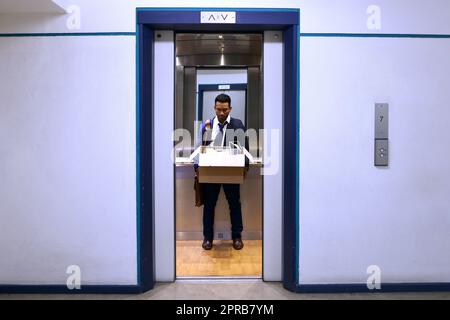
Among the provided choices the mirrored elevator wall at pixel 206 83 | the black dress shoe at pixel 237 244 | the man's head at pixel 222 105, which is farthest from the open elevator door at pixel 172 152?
the mirrored elevator wall at pixel 206 83

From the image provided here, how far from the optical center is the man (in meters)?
3.56

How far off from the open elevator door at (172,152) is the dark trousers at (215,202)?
2.59 ft

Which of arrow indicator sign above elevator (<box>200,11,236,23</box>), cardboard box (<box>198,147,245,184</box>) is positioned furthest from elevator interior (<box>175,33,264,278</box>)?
arrow indicator sign above elevator (<box>200,11,236,23</box>)

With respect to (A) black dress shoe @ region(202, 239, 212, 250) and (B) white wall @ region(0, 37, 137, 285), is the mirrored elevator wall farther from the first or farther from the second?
(B) white wall @ region(0, 37, 137, 285)

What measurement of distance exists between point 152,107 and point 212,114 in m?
1.67

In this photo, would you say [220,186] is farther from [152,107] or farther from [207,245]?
[152,107]

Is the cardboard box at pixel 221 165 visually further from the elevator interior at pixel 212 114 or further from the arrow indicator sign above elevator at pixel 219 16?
the arrow indicator sign above elevator at pixel 219 16

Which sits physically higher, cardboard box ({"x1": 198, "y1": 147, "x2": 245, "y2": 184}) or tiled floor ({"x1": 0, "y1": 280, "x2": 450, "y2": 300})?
cardboard box ({"x1": 198, "y1": 147, "x2": 245, "y2": 184})

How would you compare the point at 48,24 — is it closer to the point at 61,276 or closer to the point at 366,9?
the point at 61,276

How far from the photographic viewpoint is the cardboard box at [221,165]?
2.81 meters

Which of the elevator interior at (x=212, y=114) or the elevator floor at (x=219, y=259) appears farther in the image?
the elevator interior at (x=212, y=114)

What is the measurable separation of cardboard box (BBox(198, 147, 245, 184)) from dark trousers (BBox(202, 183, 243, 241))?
0.68 m

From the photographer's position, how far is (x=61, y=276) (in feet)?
8.77

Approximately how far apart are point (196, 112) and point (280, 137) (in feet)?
5.97
